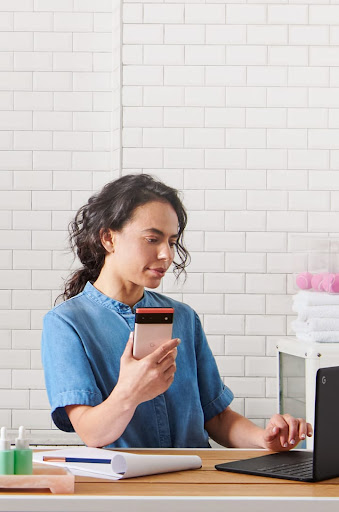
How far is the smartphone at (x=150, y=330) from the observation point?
186cm

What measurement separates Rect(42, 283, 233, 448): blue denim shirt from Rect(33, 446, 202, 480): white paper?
313 millimetres

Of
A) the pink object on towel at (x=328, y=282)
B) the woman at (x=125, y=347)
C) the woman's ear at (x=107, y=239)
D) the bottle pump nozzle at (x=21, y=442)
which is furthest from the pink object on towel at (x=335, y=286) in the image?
the bottle pump nozzle at (x=21, y=442)

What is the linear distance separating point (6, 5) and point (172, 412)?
7.81ft

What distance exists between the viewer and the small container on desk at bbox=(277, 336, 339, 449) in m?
3.16

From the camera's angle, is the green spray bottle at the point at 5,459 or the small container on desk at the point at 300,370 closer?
the green spray bottle at the point at 5,459

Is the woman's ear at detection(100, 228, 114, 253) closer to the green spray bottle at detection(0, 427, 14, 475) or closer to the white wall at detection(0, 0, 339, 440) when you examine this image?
the green spray bottle at detection(0, 427, 14, 475)

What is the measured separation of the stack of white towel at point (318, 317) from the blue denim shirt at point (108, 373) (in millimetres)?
877

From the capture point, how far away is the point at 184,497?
4.70 ft

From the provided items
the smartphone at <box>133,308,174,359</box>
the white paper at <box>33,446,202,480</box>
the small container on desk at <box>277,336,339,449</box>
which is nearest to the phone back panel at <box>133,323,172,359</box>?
the smartphone at <box>133,308,174,359</box>

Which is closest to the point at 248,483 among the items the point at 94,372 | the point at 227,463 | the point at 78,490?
the point at 227,463

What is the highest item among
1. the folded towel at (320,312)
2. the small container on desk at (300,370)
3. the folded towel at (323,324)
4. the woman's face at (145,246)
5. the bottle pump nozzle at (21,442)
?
the woman's face at (145,246)

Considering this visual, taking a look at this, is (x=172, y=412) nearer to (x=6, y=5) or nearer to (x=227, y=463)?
(x=227, y=463)

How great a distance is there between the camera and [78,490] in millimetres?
1495

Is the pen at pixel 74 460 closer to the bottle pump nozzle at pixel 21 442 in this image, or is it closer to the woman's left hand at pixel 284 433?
the bottle pump nozzle at pixel 21 442
